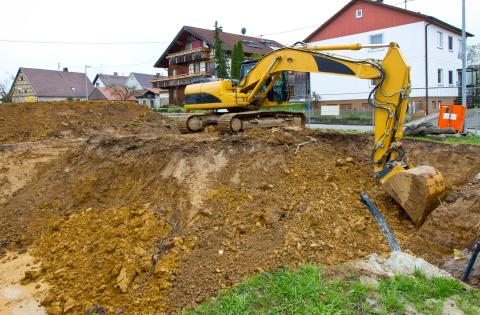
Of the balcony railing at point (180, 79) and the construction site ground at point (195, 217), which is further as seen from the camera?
the balcony railing at point (180, 79)

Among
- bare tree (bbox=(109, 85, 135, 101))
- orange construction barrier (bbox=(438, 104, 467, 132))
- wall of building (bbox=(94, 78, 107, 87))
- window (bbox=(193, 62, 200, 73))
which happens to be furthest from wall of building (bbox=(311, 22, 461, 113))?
wall of building (bbox=(94, 78, 107, 87))

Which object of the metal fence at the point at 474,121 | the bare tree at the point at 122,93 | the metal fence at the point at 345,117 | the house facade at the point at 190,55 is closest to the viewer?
the metal fence at the point at 474,121

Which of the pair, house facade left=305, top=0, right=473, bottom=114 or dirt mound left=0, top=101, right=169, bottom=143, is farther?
house facade left=305, top=0, right=473, bottom=114

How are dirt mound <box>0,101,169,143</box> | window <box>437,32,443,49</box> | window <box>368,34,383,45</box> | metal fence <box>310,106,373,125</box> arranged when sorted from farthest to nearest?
window <box>368,34,383,45</box>, window <box>437,32,443,49</box>, metal fence <box>310,106,373,125</box>, dirt mound <box>0,101,169,143</box>

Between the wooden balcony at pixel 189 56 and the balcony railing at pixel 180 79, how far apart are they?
4.60ft

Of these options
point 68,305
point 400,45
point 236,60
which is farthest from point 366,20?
point 68,305

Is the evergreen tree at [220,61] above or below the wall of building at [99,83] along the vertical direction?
below

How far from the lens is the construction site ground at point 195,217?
5.00 meters

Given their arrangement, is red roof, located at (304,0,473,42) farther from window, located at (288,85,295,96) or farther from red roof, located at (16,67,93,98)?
red roof, located at (16,67,93,98)

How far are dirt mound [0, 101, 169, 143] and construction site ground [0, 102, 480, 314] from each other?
2.92 m

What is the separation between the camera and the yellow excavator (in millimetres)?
5801

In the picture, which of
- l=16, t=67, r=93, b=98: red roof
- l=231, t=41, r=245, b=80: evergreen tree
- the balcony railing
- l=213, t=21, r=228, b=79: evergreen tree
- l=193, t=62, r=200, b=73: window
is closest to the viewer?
l=231, t=41, r=245, b=80: evergreen tree

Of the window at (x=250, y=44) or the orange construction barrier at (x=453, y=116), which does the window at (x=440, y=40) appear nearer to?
the orange construction barrier at (x=453, y=116)

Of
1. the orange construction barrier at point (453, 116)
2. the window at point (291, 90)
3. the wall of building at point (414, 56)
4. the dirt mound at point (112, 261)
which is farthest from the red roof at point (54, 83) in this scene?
the dirt mound at point (112, 261)
